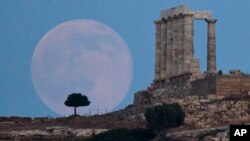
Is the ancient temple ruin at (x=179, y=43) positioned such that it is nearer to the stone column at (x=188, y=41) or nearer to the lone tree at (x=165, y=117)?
the stone column at (x=188, y=41)

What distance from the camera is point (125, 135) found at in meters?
56.9

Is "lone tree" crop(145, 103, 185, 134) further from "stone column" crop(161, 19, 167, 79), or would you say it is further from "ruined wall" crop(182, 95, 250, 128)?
"stone column" crop(161, 19, 167, 79)

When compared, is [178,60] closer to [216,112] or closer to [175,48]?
[175,48]

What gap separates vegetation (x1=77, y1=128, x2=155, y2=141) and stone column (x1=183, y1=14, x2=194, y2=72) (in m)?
12.3

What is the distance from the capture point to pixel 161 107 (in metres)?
59.8

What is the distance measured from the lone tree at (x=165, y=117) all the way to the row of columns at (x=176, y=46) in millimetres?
10078

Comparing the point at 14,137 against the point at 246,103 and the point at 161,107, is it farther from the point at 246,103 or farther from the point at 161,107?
the point at 246,103

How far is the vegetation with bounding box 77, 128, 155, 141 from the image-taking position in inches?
2217

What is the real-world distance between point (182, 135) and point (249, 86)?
10.7 m

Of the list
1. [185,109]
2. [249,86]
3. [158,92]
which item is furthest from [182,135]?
[158,92]

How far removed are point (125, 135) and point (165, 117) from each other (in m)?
3.26

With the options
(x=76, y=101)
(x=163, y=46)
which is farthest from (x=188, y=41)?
(x=76, y=101)

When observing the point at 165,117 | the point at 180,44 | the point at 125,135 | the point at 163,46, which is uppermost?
the point at 163,46

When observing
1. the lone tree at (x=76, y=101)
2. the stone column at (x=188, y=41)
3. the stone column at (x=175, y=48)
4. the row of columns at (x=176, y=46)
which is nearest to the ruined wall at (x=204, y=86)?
the row of columns at (x=176, y=46)
